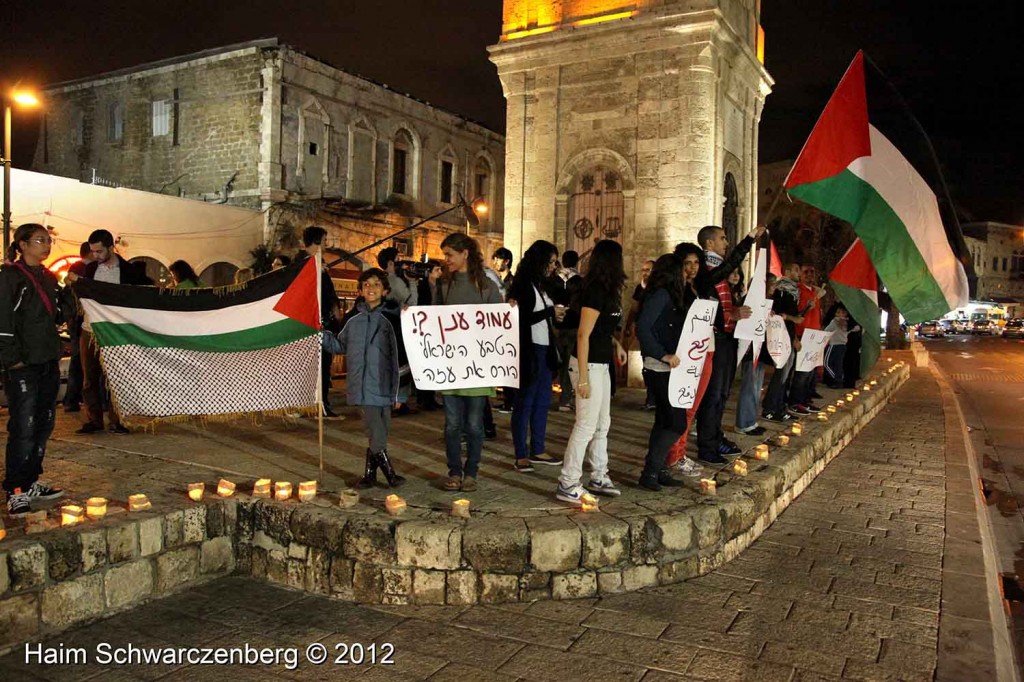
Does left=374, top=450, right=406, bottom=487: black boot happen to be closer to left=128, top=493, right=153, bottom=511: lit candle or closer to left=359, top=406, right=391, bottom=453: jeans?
left=359, top=406, right=391, bottom=453: jeans

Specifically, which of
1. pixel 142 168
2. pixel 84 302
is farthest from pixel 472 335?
pixel 142 168

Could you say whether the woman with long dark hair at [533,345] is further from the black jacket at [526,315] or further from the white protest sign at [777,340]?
the white protest sign at [777,340]

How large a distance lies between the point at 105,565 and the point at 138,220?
19475 mm

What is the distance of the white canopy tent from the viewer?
60.3 ft

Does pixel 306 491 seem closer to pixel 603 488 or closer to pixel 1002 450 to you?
pixel 603 488

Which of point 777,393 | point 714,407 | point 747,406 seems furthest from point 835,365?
point 714,407

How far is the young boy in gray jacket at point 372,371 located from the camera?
5.66m

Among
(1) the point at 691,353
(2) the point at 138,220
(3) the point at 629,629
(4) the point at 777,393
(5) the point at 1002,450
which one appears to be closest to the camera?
(3) the point at 629,629

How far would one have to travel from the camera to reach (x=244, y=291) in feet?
21.7

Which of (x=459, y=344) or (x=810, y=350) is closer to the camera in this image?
(x=459, y=344)

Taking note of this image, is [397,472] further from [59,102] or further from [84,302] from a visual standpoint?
[59,102]

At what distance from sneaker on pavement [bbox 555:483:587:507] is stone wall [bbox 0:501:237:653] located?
2348mm

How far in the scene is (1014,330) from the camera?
59.8 metres

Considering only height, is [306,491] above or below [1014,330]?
below
